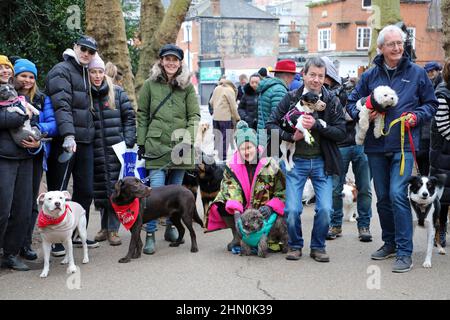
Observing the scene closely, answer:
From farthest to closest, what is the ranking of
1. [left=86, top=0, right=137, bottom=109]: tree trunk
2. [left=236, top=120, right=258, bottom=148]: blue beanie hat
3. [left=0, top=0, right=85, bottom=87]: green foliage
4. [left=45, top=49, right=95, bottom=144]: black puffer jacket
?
[left=86, top=0, right=137, bottom=109]: tree trunk < [left=0, top=0, right=85, bottom=87]: green foliage < [left=236, top=120, right=258, bottom=148]: blue beanie hat < [left=45, top=49, right=95, bottom=144]: black puffer jacket

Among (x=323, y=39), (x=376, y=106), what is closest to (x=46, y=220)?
(x=376, y=106)

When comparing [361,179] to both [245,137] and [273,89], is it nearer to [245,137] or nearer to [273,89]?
[245,137]

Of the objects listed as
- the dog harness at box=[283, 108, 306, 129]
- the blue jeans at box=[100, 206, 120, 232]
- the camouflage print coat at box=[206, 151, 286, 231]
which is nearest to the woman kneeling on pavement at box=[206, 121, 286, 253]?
the camouflage print coat at box=[206, 151, 286, 231]

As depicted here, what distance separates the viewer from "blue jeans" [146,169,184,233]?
6.49 m

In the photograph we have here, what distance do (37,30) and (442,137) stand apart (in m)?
7.73

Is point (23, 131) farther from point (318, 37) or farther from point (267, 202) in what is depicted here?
point (318, 37)

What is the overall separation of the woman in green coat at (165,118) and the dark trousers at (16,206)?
1427mm

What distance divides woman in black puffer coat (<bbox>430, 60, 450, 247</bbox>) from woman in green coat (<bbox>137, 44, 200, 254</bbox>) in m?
2.77

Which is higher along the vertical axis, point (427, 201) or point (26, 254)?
point (427, 201)

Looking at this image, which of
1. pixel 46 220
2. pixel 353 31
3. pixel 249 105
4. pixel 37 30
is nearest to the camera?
pixel 46 220

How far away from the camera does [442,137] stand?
6.02 meters

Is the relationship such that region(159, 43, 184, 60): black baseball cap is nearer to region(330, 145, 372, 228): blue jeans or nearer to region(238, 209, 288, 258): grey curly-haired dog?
region(238, 209, 288, 258): grey curly-haired dog

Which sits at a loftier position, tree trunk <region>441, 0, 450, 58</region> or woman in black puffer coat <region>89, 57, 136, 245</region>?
tree trunk <region>441, 0, 450, 58</region>

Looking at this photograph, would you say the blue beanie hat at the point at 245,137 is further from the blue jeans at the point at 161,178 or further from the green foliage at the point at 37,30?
the green foliage at the point at 37,30
